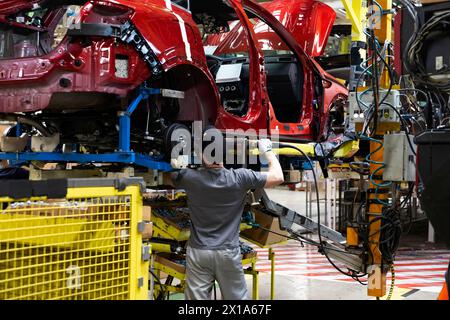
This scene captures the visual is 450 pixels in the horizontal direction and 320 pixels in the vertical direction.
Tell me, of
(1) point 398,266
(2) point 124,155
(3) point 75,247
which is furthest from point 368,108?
(1) point 398,266

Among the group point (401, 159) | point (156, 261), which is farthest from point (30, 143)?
point (401, 159)

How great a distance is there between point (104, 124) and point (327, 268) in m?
4.72

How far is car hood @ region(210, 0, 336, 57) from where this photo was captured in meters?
6.08

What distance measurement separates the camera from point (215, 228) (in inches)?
134

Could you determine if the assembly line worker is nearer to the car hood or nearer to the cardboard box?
the cardboard box

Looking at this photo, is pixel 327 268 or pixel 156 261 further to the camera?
pixel 327 268

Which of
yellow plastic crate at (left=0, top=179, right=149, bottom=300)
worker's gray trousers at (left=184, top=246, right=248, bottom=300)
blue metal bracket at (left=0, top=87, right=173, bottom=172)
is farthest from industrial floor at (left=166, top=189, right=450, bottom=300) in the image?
yellow plastic crate at (left=0, top=179, right=149, bottom=300)

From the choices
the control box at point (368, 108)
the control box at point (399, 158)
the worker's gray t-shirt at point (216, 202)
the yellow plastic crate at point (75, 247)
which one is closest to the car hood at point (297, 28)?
the control box at point (368, 108)

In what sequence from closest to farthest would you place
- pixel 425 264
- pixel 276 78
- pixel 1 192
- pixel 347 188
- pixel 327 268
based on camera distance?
pixel 1 192, pixel 276 78, pixel 327 268, pixel 425 264, pixel 347 188

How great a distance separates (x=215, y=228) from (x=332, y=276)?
4005 mm

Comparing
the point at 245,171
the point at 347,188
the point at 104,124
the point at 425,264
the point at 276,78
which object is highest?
the point at 276,78

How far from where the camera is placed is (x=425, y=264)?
8.14 meters

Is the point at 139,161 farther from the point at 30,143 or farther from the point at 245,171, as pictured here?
the point at 30,143

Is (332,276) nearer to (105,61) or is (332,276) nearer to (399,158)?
(399,158)
